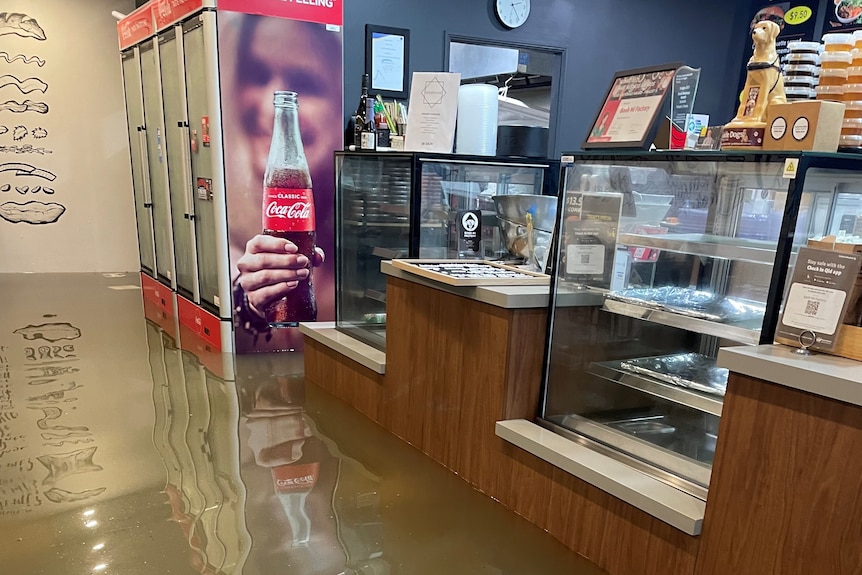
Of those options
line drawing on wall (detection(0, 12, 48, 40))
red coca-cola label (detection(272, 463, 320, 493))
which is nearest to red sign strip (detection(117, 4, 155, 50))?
line drawing on wall (detection(0, 12, 48, 40))

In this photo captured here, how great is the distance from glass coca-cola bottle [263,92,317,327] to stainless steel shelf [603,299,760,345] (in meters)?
2.54

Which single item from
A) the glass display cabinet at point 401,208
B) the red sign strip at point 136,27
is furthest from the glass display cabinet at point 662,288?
the red sign strip at point 136,27

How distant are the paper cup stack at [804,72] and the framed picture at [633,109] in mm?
337

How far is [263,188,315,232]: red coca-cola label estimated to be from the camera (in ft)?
13.8

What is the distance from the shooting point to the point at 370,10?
4.41 metres

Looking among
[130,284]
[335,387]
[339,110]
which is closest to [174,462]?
[335,387]

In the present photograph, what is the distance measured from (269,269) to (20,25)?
474cm

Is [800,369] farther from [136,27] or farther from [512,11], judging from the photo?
[136,27]

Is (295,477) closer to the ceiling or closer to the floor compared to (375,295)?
closer to the floor

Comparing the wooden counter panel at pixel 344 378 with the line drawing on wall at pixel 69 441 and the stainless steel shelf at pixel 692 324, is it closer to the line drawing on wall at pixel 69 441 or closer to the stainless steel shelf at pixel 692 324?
the line drawing on wall at pixel 69 441

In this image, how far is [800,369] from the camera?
58.4 inches

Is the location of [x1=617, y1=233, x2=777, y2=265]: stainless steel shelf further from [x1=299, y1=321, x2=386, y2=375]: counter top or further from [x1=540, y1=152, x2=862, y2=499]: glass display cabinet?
[x1=299, y1=321, x2=386, y2=375]: counter top

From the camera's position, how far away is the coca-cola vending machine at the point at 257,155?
403 centimetres

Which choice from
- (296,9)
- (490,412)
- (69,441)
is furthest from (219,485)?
(296,9)
